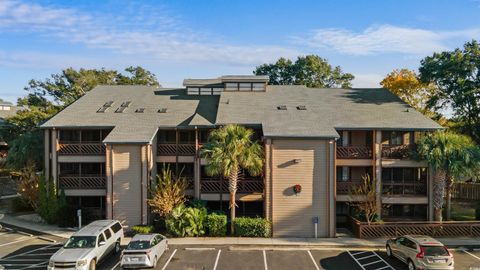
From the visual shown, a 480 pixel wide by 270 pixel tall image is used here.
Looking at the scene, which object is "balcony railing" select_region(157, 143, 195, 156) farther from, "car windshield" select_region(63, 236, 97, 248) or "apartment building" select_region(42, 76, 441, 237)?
"car windshield" select_region(63, 236, 97, 248)

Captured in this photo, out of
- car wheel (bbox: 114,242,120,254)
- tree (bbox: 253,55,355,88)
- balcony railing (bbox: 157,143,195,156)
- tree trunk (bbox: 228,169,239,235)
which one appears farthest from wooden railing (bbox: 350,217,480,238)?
tree (bbox: 253,55,355,88)

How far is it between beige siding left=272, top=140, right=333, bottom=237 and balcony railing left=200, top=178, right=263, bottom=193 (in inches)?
80.7

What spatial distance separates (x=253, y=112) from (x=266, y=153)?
5436mm

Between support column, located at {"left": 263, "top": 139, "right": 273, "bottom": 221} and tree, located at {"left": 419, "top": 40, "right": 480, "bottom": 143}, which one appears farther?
tree, located at {"left": 419, "top": 40, "right": 480, "bottom": 143}

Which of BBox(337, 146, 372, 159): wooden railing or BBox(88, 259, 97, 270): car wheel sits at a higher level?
BBox(337, 146, 372, 159): wooden railing

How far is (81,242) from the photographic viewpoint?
18.6m

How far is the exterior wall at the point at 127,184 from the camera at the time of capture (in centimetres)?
2572

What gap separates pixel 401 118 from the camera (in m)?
28.1

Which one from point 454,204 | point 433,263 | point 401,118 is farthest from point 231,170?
point 454,204

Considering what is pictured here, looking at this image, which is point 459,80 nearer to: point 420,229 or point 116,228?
point 420,229

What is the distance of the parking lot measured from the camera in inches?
760

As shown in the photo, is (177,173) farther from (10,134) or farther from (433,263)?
(10,134)

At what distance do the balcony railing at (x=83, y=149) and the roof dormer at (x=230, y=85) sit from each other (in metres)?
10.7

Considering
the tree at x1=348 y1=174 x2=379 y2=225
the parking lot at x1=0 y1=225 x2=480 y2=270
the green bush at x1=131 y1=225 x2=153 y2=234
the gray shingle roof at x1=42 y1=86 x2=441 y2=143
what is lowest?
the parking lot at x1=0 y1=225 x2=480 y2=270
